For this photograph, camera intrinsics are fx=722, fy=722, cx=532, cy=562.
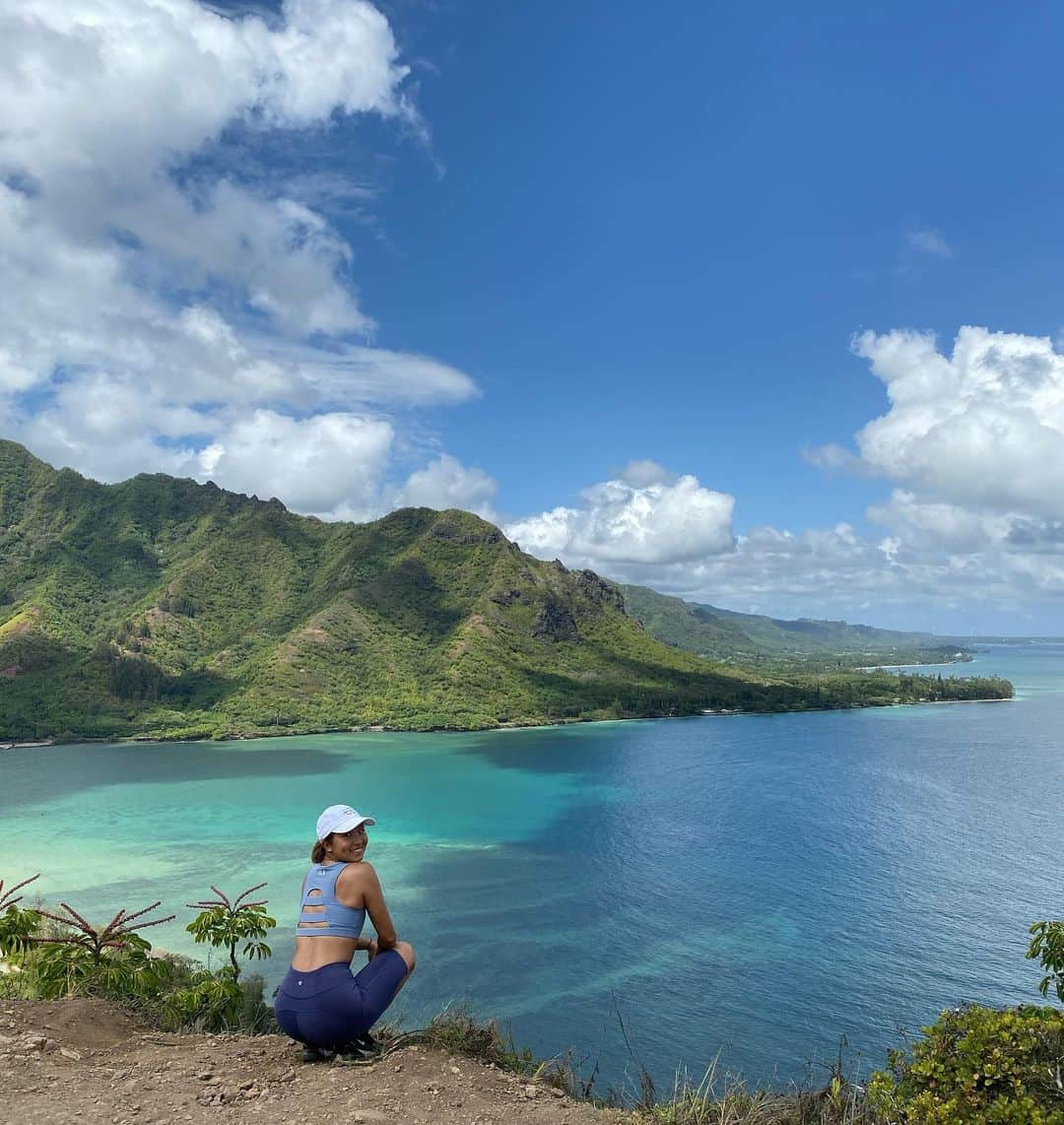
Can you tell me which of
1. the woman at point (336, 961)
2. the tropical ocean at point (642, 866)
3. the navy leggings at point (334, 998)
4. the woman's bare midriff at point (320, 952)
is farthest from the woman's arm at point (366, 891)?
the tropical ocean at point (642, 866)

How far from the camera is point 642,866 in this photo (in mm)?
51875

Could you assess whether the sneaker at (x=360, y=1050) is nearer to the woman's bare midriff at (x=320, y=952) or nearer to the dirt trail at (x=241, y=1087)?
the dirt trail at (x=241, y=1087)

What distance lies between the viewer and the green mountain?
123750 millimetres

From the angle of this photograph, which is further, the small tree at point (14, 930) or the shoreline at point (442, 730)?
the shoreline at point (442, 730)

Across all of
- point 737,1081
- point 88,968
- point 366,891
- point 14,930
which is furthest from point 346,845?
point 14,930

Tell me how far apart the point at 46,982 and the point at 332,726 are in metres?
121

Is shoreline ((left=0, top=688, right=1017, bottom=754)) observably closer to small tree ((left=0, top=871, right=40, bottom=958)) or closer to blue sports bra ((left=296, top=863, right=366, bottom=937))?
small tree ((left=0, top=871, right=40, bottom=958))

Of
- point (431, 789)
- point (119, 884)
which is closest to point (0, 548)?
point (431, 789)

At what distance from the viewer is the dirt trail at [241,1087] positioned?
5.52m

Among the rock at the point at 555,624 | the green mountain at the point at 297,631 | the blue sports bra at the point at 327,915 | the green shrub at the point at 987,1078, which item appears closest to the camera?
the green shrub at the point at 987,1078

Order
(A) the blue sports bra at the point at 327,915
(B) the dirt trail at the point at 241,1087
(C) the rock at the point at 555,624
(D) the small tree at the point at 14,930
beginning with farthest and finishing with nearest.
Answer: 1. (C) the rock at the point at 555,624
2. (D) the small tree at the point at 14,930
3. (A) the blue sports bra at the point at 327,915
4. (B) the dirt trail at the point at 241,1087

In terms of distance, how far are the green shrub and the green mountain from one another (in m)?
122

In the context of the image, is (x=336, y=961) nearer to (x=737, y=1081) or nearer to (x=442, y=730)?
(x=737, y=1081)

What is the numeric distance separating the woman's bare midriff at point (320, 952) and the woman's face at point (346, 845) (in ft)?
2.05
